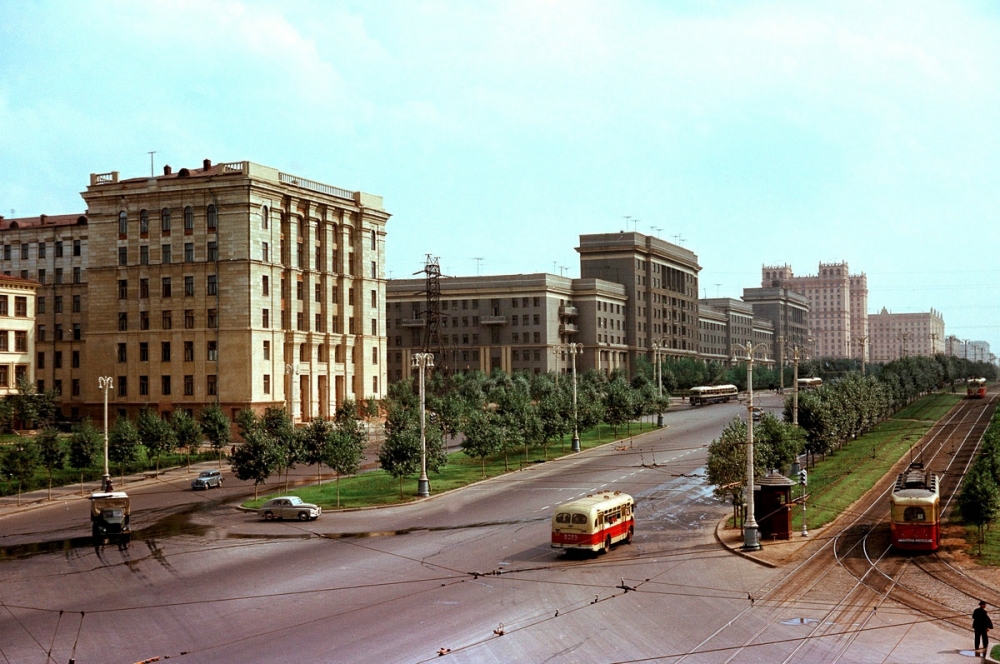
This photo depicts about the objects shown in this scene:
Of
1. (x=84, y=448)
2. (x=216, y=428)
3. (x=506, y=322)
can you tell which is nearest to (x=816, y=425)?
(x=216, y=428)

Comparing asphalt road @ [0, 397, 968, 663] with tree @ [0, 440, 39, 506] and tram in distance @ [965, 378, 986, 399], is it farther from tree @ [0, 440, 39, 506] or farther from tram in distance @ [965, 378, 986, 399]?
tram in distance @ [965, 378, 986, 399]

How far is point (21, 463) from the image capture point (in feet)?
194

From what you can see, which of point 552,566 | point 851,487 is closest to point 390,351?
point 851,487

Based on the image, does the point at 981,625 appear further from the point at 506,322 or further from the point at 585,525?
the point at 506,322

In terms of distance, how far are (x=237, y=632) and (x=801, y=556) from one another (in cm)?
2158

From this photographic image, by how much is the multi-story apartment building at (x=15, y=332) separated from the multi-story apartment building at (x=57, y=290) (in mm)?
11737

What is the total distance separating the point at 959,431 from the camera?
8431 centimetres

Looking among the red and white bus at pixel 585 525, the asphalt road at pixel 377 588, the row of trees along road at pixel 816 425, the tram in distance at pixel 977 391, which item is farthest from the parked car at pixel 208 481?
the tram in distance at pixel 977 391

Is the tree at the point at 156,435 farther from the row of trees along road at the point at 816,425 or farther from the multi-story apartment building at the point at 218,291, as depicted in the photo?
the row of trees along road at the point at 816,425

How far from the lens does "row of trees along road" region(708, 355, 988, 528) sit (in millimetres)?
45875

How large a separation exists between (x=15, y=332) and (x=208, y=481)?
43.9 metres

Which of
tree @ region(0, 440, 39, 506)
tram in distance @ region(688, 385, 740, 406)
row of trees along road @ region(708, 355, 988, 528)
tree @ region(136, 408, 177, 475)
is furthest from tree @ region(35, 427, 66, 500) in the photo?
tram in distance @ region(688, 385, 740, 406)

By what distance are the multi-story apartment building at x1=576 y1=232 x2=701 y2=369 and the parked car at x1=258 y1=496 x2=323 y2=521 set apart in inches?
4909

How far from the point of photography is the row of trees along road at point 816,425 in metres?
45.9
